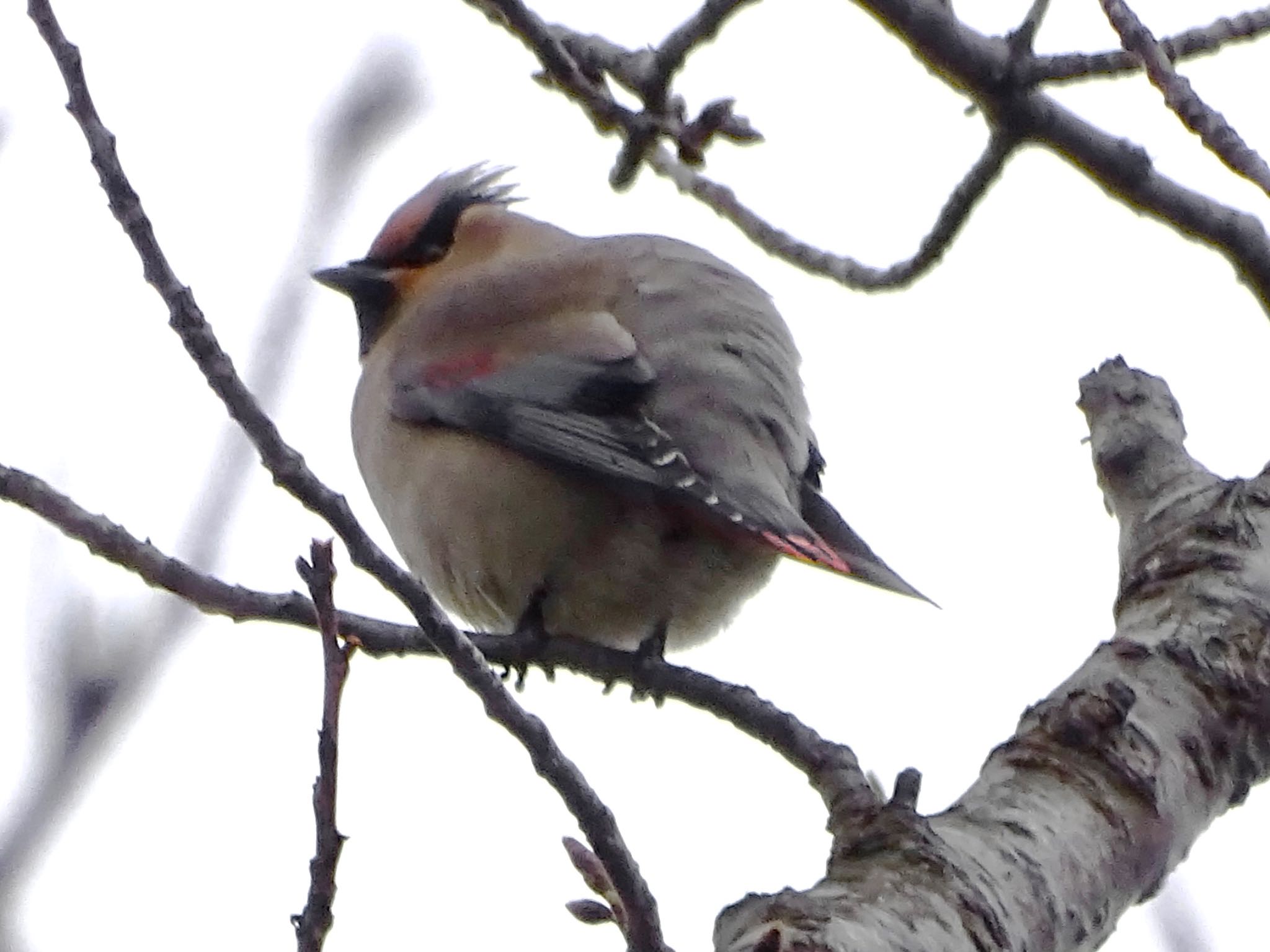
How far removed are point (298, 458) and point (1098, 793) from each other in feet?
3.39

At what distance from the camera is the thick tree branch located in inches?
76.0

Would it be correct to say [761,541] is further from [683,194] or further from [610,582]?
[683,194]

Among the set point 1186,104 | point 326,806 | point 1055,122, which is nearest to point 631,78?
point 1055,122

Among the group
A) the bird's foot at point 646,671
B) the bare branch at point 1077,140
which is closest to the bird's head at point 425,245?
the bird's foot at point 646,671

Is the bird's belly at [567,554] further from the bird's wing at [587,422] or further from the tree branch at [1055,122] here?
the tree branch at [1055,122]

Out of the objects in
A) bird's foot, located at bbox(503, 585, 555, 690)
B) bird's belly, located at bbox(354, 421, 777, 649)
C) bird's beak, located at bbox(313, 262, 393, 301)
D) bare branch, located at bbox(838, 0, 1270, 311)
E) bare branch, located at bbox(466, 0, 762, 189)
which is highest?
bird's beak, located at bbox(313, 262, 393, 301)

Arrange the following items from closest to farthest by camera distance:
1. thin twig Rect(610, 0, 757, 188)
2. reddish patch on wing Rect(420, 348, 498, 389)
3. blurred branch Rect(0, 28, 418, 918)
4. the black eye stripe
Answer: blurred branch Rect(0, 28, 418, 918) < thin twig Rect(610, 0, 757, 188) < reddish patch on wing Rect(420, 348, 498, 389) < the black eye stripe

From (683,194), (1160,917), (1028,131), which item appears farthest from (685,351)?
(1160,917)

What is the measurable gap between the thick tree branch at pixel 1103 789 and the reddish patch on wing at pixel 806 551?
0.51 meters

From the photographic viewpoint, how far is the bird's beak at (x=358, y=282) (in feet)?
16.8

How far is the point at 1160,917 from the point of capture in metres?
2.48

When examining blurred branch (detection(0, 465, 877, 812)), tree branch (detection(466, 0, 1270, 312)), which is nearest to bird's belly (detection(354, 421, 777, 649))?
blurred branch (detection(0, 465, 877, 812))

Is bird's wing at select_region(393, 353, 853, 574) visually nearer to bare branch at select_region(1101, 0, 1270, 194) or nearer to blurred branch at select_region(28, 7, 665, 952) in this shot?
bare branch at select_region(1101, 0, 1270, 194)

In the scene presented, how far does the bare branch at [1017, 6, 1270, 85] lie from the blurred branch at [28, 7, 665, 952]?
164 centimetres
